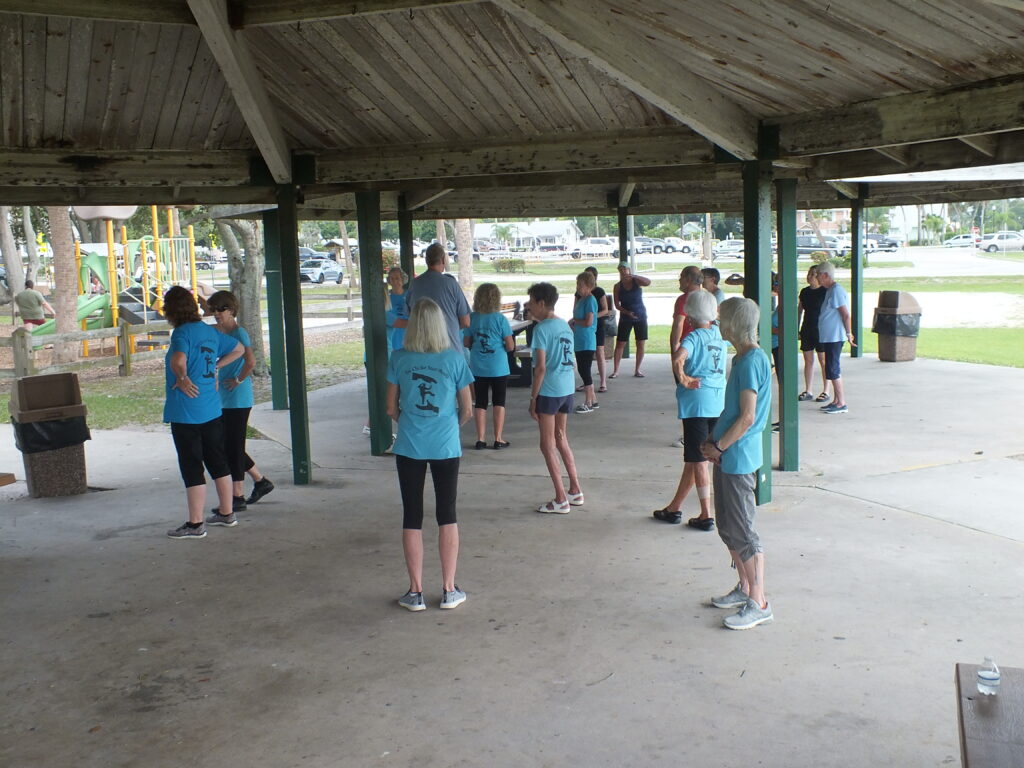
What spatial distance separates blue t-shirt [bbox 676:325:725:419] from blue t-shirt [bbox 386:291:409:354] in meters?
4.04

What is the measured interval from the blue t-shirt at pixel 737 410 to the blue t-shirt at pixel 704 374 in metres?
1.48

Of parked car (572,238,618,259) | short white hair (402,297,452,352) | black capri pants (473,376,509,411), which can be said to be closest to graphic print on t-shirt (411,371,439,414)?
short white hair (402,297,452,352)

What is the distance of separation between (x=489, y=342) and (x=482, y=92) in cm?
262

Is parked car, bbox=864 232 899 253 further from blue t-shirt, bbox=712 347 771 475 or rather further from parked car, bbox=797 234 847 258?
blue t-shirt, bbox=712 347 771 475

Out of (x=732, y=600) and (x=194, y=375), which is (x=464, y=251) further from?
(x=732, y=600)

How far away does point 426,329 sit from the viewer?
5277 millimetres

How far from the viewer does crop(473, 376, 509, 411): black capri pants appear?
9.72 m

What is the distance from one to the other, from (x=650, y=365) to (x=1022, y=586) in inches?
432

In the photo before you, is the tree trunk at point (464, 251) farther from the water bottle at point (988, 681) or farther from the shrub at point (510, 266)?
the water bottle at point (988, 681)

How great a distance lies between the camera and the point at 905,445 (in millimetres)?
9758

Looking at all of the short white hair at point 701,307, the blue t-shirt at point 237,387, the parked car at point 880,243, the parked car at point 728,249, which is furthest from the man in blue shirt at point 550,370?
the parked car at point 880,243

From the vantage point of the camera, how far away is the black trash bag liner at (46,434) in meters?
8.51

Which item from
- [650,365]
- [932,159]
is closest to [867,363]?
[650,365]

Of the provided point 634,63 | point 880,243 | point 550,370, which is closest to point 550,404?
point 550,370
